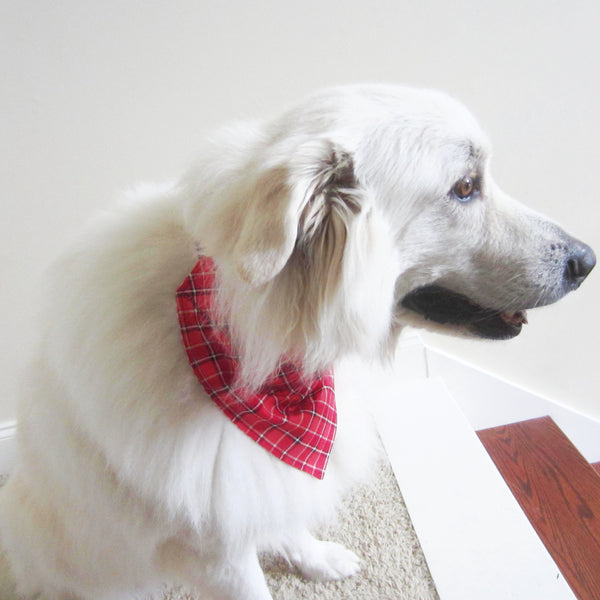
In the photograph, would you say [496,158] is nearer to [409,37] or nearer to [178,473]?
[409,37]

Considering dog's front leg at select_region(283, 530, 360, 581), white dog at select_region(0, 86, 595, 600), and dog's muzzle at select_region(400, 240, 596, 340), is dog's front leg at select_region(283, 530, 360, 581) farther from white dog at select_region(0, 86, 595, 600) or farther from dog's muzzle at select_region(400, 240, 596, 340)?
dog's muzzle at select_region(400, 240, 596, 340)

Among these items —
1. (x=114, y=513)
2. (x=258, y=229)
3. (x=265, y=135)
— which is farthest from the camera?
(x=114, y=513)

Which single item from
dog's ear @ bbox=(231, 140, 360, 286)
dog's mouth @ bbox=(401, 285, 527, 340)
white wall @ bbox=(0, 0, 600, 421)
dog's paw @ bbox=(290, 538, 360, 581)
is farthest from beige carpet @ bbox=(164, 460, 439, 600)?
white wall @ bbox=(0, 0, 600, 421)

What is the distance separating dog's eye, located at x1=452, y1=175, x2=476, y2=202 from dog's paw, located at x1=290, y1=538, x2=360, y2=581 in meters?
0.83

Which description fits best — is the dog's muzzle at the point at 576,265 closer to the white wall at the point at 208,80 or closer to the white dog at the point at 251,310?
the white dog at the point at 251,310

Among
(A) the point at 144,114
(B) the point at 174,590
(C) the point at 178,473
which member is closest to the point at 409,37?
(A) the point at 144,114

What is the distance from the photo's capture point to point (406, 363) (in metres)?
1.61

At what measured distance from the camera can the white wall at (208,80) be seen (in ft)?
3.48

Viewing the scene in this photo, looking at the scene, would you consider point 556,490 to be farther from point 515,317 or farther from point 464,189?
point 464,189

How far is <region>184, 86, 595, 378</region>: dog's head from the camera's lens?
1.68 feet

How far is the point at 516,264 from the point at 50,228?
1172mm

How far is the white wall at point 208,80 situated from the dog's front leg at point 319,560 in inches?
39.1

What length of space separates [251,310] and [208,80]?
0.83m

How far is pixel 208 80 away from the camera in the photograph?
1.15 meters
